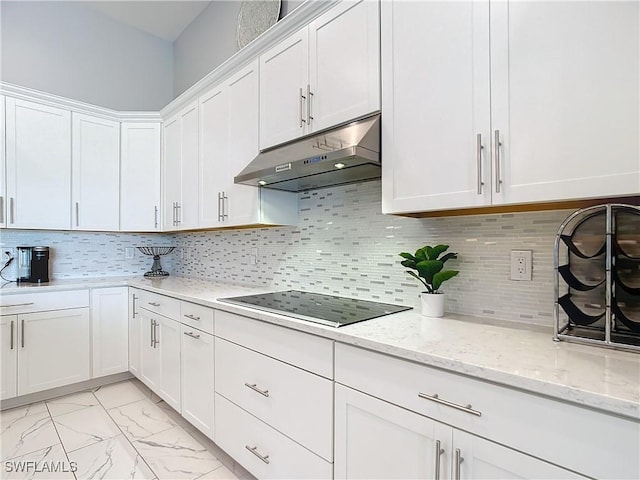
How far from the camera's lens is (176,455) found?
75.9 inches

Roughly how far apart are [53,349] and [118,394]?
1.96 feet

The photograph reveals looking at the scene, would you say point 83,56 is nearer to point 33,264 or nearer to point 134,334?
point 33,264

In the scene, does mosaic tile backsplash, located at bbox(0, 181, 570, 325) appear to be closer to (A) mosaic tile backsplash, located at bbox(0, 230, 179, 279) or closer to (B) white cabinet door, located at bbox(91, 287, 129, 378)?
(A) mosaic tile backsplash, located at bbox(0, 230, 179, 279)

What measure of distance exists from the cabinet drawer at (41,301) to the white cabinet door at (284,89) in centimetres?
202

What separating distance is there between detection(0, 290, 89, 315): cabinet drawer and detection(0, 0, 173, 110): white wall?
184 centimetres

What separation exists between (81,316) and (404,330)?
2704 millimetres

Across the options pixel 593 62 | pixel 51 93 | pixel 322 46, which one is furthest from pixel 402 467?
pixel 51 93

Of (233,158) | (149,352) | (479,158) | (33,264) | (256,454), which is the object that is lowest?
(256,454)

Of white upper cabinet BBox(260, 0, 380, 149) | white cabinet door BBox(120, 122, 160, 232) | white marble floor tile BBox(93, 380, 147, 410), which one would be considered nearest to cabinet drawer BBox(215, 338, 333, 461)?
white upper cabinet BBox(260, 0, 380, 149)

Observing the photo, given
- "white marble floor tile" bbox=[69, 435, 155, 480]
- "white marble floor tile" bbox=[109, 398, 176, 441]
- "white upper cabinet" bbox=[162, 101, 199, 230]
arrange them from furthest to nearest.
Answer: "white upper cabinet" bbox=[162, 101, 199, 230] → "white marble floor tile" bbox=[109, 398, 176, 441] → "white marble floor tile" bbox=[69, 435, 155, 480]

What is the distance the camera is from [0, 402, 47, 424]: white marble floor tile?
2373 mm

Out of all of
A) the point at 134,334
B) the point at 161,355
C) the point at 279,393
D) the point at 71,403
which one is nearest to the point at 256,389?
the point at 279,393

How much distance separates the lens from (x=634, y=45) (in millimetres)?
905

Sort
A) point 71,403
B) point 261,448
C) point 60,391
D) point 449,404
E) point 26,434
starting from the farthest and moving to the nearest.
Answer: point 60,391
point 71,403
point 26,434
point 261,448
point 449,404
